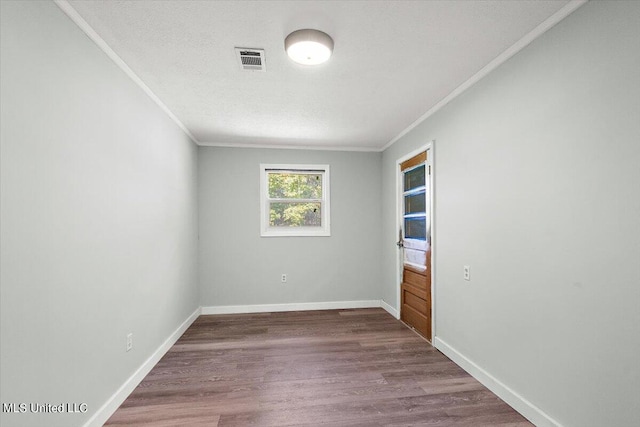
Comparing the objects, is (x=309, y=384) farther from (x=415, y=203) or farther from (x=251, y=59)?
(x=251, y=59)

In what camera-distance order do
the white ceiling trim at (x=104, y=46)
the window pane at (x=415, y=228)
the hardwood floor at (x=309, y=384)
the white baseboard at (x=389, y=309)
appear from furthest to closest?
the white baseboard at (x=389, y=309) → the window pane at (x=415, y=228) → the hardwood floor at (x=309, y=384) → the white ceiling trim at (x=104, y=46)

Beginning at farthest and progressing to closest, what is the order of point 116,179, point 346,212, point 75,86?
point 346,212 → point 116,179 → point 75,86

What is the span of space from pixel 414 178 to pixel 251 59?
7.88ft

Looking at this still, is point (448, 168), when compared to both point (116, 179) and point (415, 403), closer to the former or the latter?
point (415, 403)

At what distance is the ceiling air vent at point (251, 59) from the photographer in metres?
2.12

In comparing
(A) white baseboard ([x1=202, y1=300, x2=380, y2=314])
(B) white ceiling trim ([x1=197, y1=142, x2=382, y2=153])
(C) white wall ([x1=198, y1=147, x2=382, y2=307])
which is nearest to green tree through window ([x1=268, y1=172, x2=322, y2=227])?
(C) white wall ([x1=198, y1=147, x2=382, y2=307])

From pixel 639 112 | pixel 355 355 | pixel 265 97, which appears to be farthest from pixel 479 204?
pixel 265 97

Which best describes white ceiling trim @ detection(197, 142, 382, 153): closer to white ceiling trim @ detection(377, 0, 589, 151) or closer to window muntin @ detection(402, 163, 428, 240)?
window muntin @ detection(402, 163, 428, 240)

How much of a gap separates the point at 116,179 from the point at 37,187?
0.73 meters

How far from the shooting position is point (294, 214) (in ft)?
15.7

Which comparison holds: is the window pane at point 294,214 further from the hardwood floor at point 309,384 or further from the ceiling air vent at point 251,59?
the ceiling air vent at point 251,59

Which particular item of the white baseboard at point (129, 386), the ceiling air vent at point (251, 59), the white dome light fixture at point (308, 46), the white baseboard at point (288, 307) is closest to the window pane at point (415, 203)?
the white baseboard at point (288, 307)

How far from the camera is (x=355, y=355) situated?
3037 millimetres

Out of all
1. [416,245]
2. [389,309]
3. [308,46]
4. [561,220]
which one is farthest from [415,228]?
[308,46]
